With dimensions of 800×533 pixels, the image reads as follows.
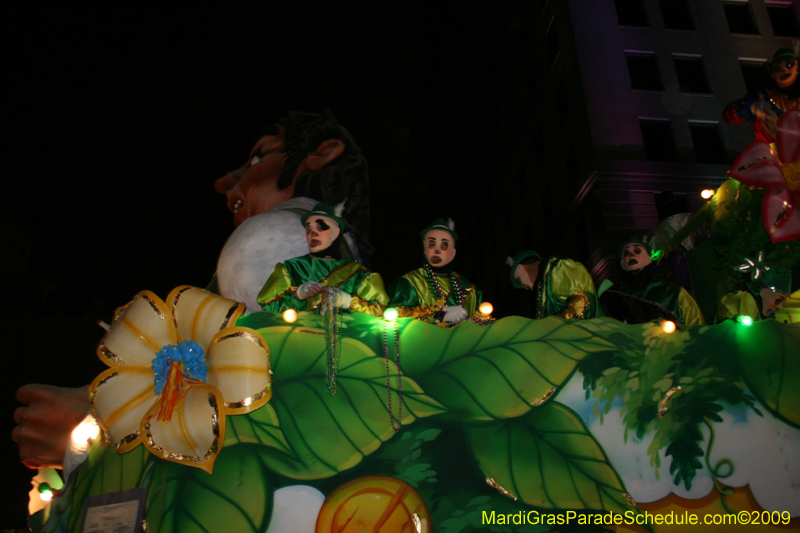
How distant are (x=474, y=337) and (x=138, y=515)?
7.03 ft

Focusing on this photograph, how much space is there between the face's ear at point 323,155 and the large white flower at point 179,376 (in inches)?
115

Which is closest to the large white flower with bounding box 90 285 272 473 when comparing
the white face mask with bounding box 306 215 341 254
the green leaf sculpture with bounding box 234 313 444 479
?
the green leaf sculpture with bounding box 234 313 444 479

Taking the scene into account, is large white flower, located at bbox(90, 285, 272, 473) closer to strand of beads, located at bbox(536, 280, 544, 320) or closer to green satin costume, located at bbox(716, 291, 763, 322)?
strand of beads, located at bbox(536, 280, 544, 320)

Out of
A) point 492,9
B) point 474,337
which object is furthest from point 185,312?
point 492,9

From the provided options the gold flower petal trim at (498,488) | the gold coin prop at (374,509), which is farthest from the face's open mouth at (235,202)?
the gold flower petal trim at (498,488)

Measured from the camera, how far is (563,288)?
4.68 m

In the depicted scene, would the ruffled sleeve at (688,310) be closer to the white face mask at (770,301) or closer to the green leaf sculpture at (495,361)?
the white face mask at (770,301)

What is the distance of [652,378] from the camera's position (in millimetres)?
3600

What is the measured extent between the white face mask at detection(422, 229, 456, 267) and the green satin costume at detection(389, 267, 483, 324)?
0.11m

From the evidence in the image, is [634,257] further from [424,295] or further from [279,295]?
[279,295]

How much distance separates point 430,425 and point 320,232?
1965 mm

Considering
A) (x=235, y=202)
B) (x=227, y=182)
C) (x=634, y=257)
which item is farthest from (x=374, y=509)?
(x=227, y=182)

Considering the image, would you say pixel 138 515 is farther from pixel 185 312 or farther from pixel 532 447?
pixel 532 447

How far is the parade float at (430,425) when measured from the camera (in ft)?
10.7
